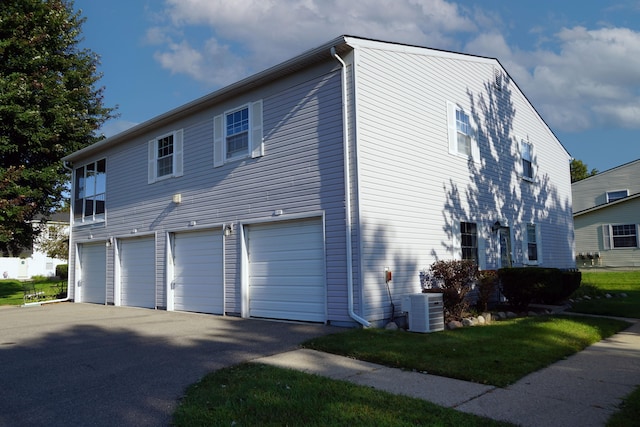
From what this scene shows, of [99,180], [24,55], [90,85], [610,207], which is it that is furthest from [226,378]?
[610,207]

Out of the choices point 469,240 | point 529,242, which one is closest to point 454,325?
point 469,240

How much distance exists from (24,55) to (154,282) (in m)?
12.6

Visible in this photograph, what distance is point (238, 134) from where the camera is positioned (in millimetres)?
11719

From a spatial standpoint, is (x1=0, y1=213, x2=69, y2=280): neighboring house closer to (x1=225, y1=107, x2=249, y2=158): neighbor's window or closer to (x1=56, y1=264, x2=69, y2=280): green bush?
(x1=56, y1=264, x2=69, y2=280): green bush

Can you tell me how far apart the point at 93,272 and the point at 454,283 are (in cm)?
1293

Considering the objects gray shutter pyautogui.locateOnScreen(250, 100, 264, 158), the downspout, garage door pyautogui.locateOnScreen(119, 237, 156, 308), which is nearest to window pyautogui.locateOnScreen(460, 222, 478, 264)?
the downspout

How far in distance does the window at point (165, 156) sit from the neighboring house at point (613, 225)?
910 inches

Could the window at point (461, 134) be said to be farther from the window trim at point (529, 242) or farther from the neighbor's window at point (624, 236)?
the neighbor's window at point (624, 236)

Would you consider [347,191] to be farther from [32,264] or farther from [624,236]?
[32,264]

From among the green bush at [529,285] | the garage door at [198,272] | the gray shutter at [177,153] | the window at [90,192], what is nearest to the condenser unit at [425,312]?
the green bush at [529,285]

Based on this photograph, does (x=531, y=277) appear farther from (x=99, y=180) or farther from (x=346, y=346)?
(x=99, y=180)

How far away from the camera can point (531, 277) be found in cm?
1112

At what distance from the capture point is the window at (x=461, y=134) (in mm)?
12312

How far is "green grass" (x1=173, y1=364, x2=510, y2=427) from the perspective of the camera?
4.29 meters
